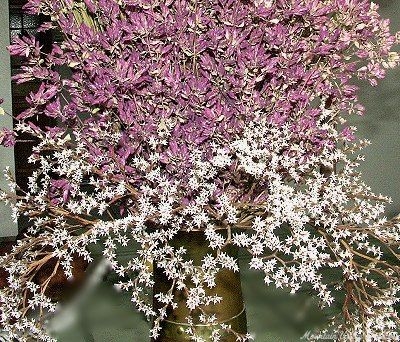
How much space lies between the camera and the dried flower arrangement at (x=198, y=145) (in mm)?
765

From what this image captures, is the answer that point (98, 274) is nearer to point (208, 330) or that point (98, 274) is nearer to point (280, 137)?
point (208, 330)

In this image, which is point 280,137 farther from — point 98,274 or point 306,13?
point 98,274

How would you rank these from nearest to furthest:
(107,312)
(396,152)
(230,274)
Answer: (230,274) → (107,312) → (396,152)

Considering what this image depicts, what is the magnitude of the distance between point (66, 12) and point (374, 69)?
38 centimetres

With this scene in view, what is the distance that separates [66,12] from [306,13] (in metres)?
0.28

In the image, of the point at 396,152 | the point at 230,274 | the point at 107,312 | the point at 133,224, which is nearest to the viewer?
the point at 133,224

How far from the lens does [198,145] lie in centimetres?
82

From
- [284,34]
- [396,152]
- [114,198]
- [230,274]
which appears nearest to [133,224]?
[114,198]

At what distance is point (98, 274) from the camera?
1.09 m

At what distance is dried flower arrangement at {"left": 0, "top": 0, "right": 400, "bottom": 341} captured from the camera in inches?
30.1

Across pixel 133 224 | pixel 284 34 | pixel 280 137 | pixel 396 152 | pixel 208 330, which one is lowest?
pixel 396 152

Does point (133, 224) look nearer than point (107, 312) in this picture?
Yes

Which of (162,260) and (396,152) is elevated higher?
(162,260)

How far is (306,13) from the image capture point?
813 mm
